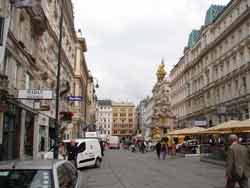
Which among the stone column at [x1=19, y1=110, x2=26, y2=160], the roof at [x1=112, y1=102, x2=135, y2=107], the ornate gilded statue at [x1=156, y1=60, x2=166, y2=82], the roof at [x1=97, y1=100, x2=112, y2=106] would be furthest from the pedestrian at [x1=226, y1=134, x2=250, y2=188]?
the roof at [x1=97, y1=100, x2=112, y2=106]

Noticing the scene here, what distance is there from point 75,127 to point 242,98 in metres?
24.9

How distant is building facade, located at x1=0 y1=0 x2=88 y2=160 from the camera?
1877 cm

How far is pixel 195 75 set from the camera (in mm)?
64500

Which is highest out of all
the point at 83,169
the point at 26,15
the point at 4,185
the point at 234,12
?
the point at 234,12

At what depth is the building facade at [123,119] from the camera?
575 ft

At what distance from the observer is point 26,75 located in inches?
903

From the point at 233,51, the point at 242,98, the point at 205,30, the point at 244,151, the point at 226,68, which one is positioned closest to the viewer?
the point at 244,151

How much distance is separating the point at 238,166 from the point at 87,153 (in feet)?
42.5

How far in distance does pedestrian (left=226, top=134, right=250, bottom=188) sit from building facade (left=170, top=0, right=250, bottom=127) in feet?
105

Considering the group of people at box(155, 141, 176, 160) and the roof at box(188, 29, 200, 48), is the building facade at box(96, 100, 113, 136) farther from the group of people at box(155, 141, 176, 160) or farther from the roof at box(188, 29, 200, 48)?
the group of people at box(155, 141, 176, 160)

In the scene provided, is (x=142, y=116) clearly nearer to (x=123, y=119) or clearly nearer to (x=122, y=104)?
(x=123, y=119)

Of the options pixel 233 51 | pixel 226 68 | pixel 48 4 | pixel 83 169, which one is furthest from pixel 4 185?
pixel 226 68

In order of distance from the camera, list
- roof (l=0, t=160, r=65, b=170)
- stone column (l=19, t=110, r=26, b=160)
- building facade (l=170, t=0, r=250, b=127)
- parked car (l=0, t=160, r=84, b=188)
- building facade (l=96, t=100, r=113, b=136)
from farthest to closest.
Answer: building facade (l=96, t=100, r=113, b=136), building facade (l=170, t=0, r=250, b=127), stone column (l=19, t=110, r=26, b=160), roof (l=0, t=160, r=65, b=170), parked car (l=0, t=160, r=84, b=188)

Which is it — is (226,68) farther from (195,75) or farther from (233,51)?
(195,75)
